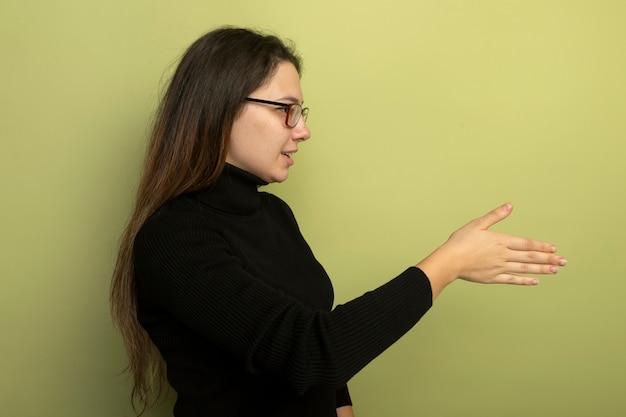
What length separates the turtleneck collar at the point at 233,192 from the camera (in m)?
1.27

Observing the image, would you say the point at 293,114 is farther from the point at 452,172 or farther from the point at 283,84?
the point at 452,172

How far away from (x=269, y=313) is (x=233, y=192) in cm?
36

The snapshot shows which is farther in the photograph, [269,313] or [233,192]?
Answer: [233,192]

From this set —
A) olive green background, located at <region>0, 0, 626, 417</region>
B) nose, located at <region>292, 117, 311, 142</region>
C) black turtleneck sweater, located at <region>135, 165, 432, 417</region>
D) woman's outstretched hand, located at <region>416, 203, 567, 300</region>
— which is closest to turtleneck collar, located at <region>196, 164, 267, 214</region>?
black turtleneck sweater, located at <region>135, 165, 432, 417</region>

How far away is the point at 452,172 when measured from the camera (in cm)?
187

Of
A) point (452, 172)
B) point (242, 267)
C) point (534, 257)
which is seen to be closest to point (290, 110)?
point (242, 267)

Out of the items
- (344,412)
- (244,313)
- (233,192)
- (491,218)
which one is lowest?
(344,412)

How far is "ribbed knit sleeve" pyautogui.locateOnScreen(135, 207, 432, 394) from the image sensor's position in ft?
3.33

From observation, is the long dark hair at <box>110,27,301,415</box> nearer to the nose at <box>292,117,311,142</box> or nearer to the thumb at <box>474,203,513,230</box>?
the nose at <box>292,117,311,142</box>

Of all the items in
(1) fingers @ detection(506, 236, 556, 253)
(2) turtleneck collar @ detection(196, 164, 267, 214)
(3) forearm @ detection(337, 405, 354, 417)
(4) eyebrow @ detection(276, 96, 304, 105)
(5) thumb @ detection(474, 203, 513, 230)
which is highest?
(4) eyebrow @ detection(276, 96, 304, 105)

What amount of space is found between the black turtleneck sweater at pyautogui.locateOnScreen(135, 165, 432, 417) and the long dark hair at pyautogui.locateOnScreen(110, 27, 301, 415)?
0.05 meters

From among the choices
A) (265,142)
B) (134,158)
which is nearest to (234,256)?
A: (265,142)

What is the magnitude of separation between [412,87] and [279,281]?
2.81 feet

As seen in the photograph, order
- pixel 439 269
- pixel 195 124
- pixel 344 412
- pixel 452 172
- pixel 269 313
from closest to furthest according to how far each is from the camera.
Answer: pixel 269 313
pixel 439 269
pixel 195 124
pixel 344 412
pixel 452 172
